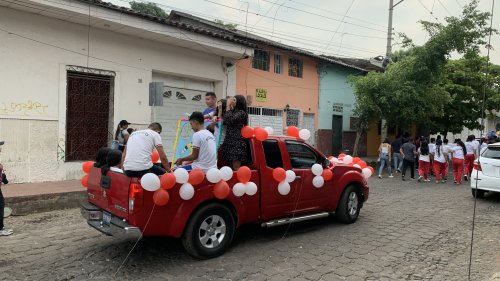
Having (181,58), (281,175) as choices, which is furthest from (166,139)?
(281,175)

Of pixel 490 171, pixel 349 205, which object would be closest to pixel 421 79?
pixel 490 171

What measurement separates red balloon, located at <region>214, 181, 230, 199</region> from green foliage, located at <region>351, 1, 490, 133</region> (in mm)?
12882

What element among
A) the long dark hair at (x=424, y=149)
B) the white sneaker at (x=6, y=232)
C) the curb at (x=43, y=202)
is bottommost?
the white sneaker at (x=6, y=232)

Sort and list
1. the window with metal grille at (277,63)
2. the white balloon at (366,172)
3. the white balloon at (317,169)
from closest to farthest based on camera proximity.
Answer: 1. the white balloon at (317,169)
2. the white balloon at (366,172)
3. the window with metal grille at (277,63)

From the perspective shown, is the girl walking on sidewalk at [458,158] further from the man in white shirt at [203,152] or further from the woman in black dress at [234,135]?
the man in white shirt at [203,152]

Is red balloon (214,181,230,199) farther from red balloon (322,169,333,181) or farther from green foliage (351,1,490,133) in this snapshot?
green foliage (351,1,490,133)

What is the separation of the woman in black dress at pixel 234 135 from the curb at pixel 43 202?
4.49 m

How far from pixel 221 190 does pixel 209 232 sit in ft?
1.94

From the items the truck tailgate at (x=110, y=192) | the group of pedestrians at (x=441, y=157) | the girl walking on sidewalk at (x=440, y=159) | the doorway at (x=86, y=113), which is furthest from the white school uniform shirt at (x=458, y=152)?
the truck tailgate at (x=110, y=192)

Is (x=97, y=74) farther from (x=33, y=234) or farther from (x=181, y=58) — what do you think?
(x=33, y=234)

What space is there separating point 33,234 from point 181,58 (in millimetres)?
7966

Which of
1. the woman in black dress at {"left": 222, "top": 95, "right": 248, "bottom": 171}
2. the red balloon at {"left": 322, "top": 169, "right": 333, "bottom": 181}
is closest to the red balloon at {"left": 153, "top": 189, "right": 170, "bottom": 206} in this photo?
the woman in black dress at {"left": 222, "top": 95, "right": 248, "bottom": 171}

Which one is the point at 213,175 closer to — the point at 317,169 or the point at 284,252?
the point at 284,252

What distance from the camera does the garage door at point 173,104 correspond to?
1266 centimetres
